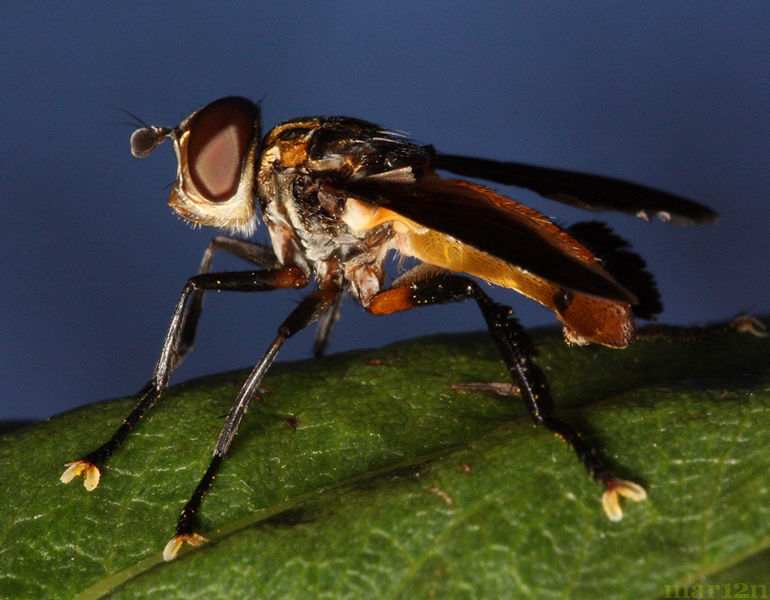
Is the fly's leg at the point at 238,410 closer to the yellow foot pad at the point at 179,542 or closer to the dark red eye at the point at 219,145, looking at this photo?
the yellow foot pad at the point at 179,542

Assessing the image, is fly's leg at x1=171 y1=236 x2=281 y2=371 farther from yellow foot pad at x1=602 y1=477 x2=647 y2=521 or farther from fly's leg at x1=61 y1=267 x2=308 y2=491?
yellow foot pad at x1=602 y1=477 x2=647 y2=521

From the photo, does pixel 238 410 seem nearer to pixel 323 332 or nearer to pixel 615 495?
pixel 615 495

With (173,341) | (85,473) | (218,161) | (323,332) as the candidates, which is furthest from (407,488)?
(323,332)

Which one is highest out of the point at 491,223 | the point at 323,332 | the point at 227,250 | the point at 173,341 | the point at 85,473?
the point at 491,223

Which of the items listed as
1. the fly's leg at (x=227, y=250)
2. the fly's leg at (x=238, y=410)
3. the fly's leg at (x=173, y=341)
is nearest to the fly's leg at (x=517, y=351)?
the fly's leg at (x=238, y=410)

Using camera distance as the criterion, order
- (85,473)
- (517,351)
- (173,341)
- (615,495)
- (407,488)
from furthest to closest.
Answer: (173,341), (517,351), (85,473), (407,488), (615,495)

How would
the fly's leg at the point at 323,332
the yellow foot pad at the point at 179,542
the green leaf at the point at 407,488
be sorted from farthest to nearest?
the fly's leg at the point at 323,332
the yellow foot pad at the point at 179,542
the green leaf at the point at 407,488

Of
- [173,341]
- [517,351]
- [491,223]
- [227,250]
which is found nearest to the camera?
[491,223]
